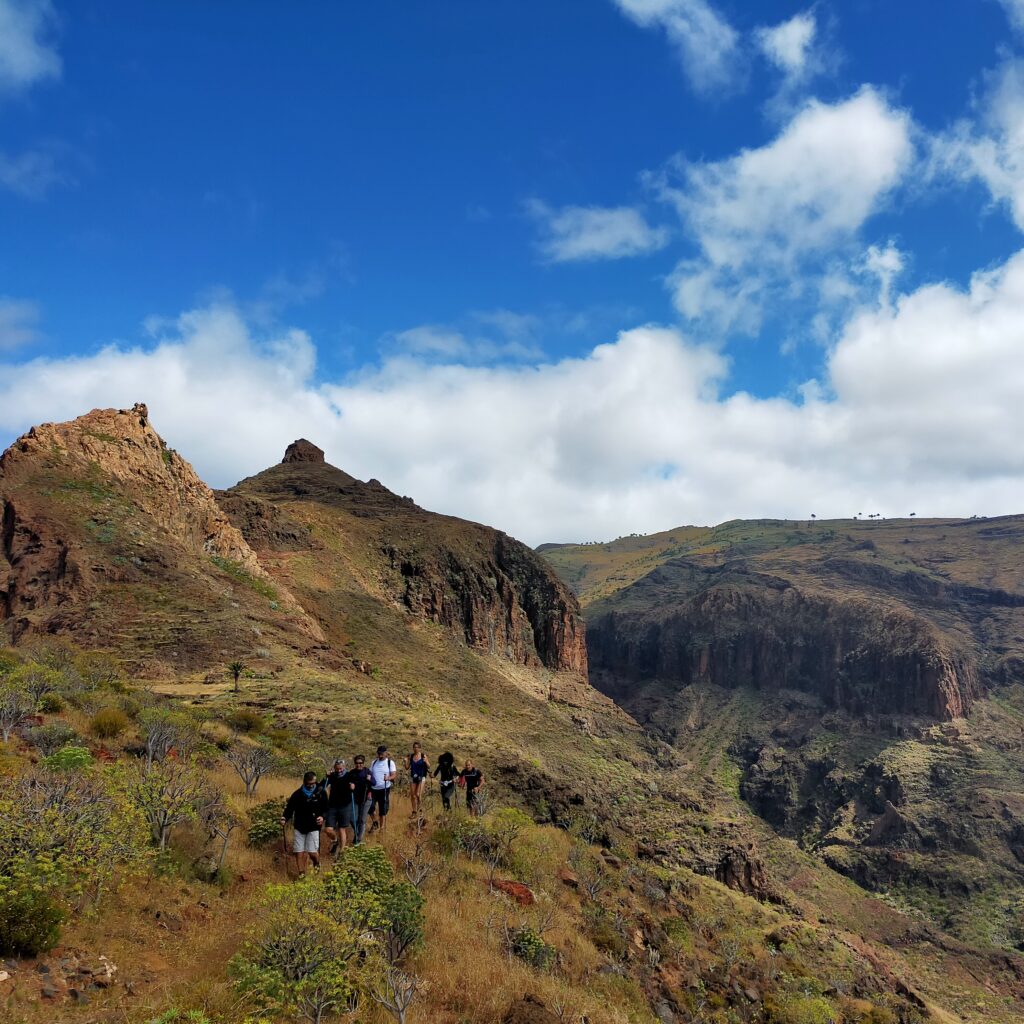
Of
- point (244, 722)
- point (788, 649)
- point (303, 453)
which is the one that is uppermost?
point (303, 453)

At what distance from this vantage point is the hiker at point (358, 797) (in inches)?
492

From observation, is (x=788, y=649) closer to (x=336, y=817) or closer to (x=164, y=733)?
(x=164, y=733)

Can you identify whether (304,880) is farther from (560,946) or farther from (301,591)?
(301,591)

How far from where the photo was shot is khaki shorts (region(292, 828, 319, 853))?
1106 centimetres

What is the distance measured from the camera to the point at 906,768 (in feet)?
312

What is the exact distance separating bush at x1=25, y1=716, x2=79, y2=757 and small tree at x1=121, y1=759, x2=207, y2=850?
14.1ft

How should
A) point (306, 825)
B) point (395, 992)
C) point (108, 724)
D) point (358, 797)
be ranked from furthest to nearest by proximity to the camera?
point (108, 724) < point (358, 797) < point (306, 825) < point (395, 992)

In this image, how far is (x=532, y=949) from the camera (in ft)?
35.7

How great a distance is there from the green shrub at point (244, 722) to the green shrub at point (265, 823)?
12.5 m

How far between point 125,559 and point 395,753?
71.6 feet

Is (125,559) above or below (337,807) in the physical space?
above

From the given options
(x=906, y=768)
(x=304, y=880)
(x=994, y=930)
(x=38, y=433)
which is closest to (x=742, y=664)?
(x=906, y=768)

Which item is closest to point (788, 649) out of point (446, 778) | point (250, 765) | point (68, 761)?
point (446, 778)

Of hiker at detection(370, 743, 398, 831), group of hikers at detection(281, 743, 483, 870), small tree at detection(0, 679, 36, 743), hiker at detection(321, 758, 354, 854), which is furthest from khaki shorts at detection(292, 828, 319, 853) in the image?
small tree at detection(0, 679, 36, 743)
